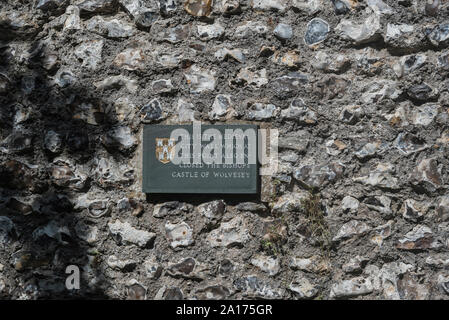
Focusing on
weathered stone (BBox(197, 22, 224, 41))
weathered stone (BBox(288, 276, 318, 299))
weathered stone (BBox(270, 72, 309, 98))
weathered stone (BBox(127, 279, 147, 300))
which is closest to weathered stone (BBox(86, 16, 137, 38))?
weathered stone (BBox(197, 22, 224, 41))

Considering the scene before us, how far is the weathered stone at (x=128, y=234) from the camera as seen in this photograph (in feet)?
8.71

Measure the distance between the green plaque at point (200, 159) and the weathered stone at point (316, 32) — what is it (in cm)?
52

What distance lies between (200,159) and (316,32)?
850 mm

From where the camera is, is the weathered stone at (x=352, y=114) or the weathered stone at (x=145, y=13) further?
the weathered stone at (x=145, y=13)

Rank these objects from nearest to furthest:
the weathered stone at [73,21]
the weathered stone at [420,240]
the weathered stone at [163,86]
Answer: the weathered stone at [420,240]
the weathered stone at [163,86]
the weathered stone at [73,21]

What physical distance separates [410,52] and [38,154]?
6.42 ft

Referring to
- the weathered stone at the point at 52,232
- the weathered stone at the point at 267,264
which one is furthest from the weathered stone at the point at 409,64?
the weathered stone at the point at 52,232

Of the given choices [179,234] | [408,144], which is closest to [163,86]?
[179,234]

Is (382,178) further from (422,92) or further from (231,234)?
(231,234)

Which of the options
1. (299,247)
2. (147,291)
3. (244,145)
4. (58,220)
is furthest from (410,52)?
(58,220)

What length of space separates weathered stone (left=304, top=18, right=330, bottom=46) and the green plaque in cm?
52

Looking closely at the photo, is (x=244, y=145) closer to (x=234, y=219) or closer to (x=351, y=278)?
(x=234, y=219)

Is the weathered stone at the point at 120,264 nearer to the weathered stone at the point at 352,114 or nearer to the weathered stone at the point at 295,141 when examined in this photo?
the weathered stone at the point at 295,141

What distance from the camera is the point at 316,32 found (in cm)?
263
